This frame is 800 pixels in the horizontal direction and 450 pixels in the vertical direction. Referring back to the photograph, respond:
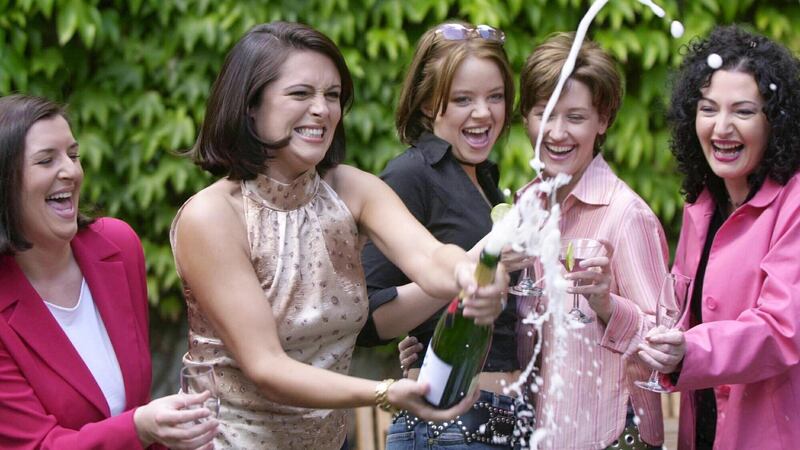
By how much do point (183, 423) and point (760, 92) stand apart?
1.84m

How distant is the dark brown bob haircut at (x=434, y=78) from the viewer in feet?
11.5

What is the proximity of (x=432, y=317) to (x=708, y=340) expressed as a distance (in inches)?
31.2

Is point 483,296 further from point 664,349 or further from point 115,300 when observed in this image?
point 115,300

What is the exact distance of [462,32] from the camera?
354 centimetres

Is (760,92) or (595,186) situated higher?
(760,92)

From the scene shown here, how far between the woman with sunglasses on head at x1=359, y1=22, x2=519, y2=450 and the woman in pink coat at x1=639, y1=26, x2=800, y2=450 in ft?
1.54

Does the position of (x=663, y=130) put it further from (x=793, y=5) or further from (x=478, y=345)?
(x=478, y=345)

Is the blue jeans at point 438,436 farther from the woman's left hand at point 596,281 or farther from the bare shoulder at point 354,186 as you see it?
the bare shoulder at point 354,186

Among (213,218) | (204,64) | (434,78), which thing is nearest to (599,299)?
(434,78)

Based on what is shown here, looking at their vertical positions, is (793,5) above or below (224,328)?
above

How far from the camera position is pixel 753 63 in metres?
3.27

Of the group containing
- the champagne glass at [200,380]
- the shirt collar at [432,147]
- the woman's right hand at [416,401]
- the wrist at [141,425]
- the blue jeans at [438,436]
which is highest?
the shirt collar at [432,147]

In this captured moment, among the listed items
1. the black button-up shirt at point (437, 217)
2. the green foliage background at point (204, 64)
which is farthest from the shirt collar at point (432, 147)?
the green foliage background at point (204, 64)

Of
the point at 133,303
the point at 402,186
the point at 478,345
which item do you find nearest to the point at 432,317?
the point at 402,186
